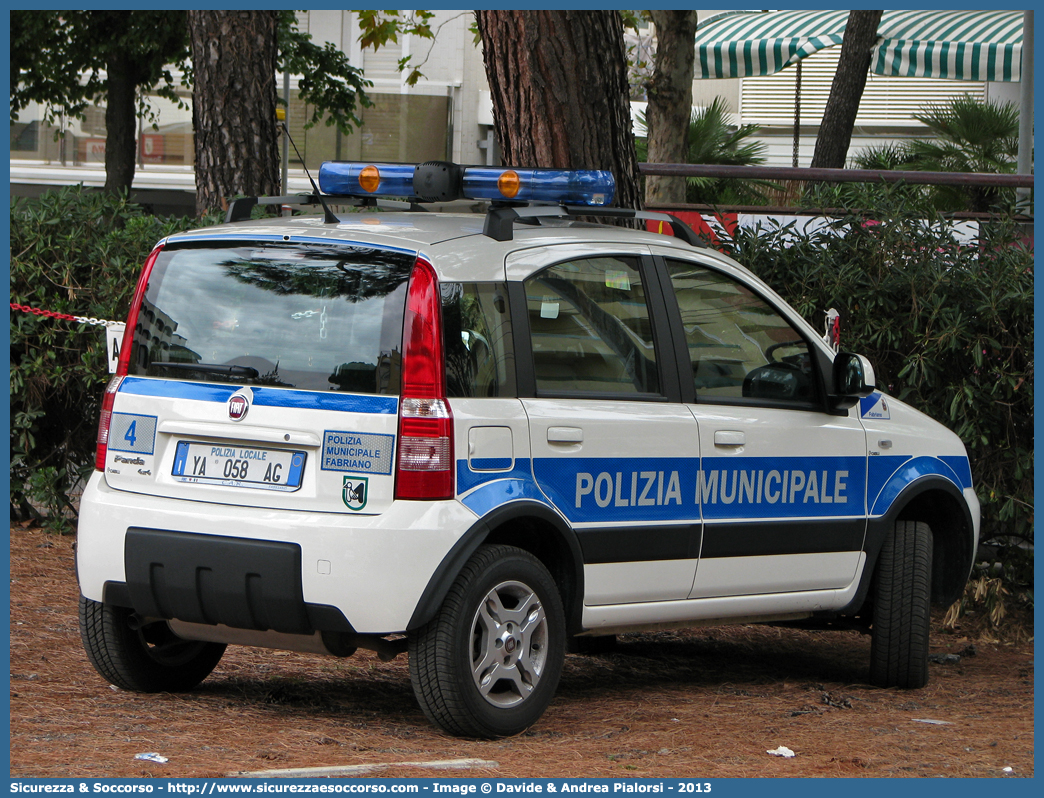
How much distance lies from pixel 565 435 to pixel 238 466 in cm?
114

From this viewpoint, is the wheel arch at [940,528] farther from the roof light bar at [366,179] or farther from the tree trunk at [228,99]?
the tree trunk at [228,99]

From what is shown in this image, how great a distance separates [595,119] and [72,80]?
16.7m

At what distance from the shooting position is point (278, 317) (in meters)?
4.80

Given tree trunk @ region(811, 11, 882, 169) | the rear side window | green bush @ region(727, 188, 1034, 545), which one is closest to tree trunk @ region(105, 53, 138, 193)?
tree trunk @ region(811, 11, 882, 169)

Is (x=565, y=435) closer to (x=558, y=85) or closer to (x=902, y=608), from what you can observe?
(x=902, y=608)

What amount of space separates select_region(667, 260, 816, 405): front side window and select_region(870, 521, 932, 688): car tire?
0.89m

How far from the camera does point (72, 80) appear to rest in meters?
22.0

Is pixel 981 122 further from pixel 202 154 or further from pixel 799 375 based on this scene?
pixel 799 375

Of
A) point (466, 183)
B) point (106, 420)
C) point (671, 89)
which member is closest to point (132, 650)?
point (106, 420)

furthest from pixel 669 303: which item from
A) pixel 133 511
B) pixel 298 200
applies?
pixel 133 511

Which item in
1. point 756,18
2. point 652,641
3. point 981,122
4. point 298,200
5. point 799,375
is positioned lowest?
point 652,641

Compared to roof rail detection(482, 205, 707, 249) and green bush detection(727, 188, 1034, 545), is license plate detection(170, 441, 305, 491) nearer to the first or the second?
roof rail detection(482, 205, 707, 249)

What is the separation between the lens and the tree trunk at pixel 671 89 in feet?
45.8

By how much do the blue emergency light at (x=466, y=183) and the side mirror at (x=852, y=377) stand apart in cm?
125
